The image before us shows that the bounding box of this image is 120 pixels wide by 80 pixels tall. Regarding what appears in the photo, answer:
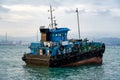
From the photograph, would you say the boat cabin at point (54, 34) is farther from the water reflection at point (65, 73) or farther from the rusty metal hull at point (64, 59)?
the water reflection at point (65, 73)

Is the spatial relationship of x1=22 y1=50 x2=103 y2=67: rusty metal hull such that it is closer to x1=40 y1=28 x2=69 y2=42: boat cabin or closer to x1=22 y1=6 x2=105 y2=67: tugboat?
x1=22 y1=6 x2=105 y2=67: tugboat

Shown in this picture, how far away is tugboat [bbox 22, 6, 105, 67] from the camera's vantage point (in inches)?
1754

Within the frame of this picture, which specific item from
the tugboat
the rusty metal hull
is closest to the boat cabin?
the tugboat

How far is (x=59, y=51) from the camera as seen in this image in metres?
46.0

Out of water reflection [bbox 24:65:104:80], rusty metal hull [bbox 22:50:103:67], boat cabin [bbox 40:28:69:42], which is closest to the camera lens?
water reflection [bbox 24:65:104:80]

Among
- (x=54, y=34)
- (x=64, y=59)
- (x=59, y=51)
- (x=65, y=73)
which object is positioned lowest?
(x=65, y=73)

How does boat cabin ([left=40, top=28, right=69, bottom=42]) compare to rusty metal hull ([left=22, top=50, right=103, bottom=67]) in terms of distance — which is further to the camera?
boat cabin ([left=40, top=28, right=69, bottom=42])

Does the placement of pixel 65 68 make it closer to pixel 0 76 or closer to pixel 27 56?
pixel 27 56

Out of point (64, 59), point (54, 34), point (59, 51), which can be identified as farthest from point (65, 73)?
point (54, 34)

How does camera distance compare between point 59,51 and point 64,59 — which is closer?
point 64,59

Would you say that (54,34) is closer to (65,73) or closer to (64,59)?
(64,59)

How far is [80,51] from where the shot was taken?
48.1 meters

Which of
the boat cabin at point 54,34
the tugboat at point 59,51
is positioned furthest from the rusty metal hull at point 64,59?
the boat cabin at point 54,34

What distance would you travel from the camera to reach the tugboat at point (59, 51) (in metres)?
44.6
